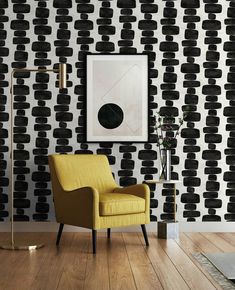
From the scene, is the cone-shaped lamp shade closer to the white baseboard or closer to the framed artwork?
the framed artwork

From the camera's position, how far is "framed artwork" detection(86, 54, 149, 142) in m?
6.43

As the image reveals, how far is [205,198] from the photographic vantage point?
645 centimetres

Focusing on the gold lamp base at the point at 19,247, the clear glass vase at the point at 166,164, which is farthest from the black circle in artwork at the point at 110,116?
the gold lamp base at the point at 19,247

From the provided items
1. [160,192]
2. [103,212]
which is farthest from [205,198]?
[103,212]

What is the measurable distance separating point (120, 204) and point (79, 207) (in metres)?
0.39

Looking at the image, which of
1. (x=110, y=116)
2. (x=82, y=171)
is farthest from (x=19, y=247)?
(x=110, y=116)

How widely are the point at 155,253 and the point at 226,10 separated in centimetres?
307

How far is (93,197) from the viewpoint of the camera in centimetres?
509

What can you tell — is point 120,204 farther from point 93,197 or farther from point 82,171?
point 82,171

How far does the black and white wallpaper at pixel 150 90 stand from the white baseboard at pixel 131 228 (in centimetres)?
7

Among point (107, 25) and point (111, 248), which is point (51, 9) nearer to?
point (107, 25)

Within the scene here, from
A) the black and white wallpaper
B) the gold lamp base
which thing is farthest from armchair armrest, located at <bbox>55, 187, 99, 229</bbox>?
the black and white wallpaper

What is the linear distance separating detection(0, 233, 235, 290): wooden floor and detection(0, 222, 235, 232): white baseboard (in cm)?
25

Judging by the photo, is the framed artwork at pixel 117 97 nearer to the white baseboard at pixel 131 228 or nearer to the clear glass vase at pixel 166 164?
the clear glass vase at pixel 166 164
